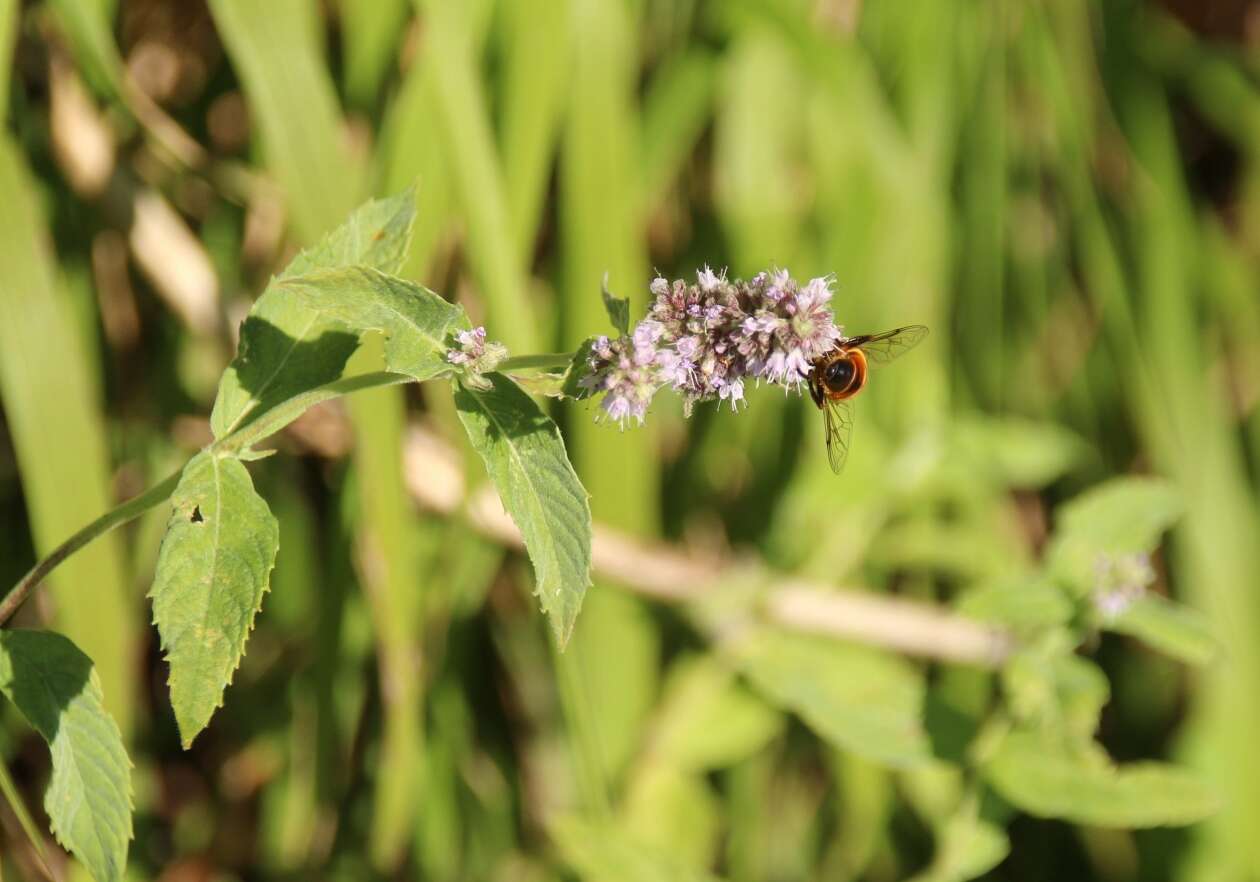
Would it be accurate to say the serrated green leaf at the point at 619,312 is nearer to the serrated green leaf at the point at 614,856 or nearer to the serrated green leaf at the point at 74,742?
the serrated green leaf at the point at 74,742

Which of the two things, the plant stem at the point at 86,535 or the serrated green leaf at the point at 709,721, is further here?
the serrated green leaf at the point at 709,721

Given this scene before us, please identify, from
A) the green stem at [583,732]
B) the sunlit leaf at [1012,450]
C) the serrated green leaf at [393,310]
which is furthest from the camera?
the sunlit leaf at [1012,450]

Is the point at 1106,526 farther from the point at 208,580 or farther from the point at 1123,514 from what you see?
the point at 208,580

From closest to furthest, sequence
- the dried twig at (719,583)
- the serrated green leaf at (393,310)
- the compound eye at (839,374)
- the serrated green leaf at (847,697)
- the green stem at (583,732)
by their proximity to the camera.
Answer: the serrated green leaf at (393,310), the compound eye at (839,374), the serrated green leaf at (847,697), the green stem at (583,732), the dried twig at (719,583)

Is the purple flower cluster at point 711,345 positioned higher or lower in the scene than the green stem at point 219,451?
higher

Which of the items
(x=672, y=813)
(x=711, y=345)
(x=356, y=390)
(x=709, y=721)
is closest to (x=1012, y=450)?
(x=709, y=721)

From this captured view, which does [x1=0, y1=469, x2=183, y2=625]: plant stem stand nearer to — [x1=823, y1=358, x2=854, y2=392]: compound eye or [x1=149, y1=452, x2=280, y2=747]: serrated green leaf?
[x1=149, y1=452, x2=280, y2=747]: serrated green leaf

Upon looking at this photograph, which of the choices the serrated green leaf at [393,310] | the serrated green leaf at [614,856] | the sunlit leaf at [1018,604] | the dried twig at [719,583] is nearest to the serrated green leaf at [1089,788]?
the sunlit leaf at [1018,604]

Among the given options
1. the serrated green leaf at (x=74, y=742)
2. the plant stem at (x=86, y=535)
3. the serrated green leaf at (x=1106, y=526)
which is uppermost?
the serrated green leaf at (x=1106, y=526)
